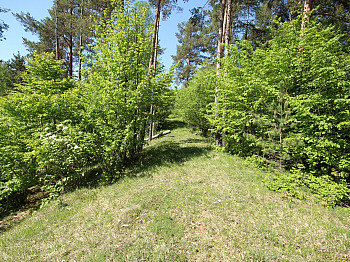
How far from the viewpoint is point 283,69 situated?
5520mm

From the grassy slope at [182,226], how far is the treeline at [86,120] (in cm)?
125

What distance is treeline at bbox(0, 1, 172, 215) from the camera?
519 centimetres

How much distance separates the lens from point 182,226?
3.42 meters

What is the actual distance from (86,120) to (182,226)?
5003mm

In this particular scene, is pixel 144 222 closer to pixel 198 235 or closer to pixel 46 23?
pixel 198 235

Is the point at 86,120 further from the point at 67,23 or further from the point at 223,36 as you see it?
the point at 67,23

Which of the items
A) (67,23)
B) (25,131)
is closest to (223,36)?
(25,131)

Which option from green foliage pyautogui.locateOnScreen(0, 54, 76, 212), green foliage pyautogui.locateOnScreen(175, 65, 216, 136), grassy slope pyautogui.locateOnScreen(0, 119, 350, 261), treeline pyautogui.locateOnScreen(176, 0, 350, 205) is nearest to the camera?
grassy slope pyautogui.locateOnScreen(0, 119, 350, 261)

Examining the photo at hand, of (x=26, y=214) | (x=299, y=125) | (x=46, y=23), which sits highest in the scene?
(x=46, y=23)

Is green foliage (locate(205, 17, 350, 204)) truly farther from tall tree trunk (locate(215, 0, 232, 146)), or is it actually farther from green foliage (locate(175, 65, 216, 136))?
green foliage (locate(175, 65, 216, 136))

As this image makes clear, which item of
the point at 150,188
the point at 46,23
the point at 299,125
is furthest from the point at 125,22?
the point at 46,23

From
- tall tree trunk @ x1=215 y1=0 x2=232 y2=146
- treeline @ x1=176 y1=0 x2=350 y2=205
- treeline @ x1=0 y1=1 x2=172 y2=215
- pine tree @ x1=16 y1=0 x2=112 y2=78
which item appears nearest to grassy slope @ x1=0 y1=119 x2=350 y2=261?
treeline @ x1=176 y1=0 x2=350 y2=205

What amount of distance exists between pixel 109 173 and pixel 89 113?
2399 millimetres

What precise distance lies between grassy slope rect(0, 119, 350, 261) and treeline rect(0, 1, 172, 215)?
125cm
